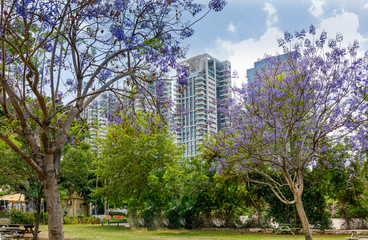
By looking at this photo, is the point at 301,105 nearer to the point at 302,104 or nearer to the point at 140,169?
the point at 302,104

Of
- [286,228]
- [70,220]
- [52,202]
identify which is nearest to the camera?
[52,202]

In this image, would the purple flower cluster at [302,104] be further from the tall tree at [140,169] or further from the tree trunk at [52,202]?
the tall tree at [140,169]

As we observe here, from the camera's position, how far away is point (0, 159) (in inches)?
821

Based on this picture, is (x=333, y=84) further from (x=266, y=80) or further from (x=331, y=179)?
(x=331, y=179)

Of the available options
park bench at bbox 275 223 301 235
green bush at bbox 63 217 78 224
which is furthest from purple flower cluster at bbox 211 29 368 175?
green bush at bbox 63 217 78 224

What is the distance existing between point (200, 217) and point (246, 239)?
7.04 m

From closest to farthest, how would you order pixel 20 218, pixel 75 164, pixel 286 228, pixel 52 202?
pixel 52 202 < pixel 286 228 < pixel 20 218 < pixel 75 164

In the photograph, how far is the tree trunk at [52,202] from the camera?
21.2ft

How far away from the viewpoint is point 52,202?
6.55 m

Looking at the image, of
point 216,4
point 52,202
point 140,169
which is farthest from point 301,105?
point 140,169

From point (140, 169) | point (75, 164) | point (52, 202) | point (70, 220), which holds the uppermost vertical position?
point (75, 164)

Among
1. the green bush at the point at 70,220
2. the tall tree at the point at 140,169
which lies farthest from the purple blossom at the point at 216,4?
the green bush at the point at 70,220

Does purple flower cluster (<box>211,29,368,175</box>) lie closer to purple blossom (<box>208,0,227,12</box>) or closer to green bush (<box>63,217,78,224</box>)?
purple blossom (<box>208,0,227,12</box>)

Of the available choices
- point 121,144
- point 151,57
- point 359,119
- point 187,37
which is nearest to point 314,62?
point 359,119
